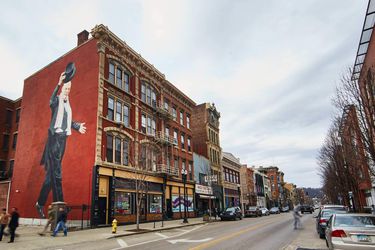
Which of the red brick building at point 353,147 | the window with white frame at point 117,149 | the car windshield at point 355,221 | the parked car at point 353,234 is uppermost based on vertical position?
the window with white frame at point 117,149

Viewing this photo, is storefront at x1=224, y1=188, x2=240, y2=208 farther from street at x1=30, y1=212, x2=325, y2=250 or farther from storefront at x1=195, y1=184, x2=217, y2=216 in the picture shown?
street at x1=30, y1=212, x2=325, y2=250

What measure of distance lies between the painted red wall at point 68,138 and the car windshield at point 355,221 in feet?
57.8

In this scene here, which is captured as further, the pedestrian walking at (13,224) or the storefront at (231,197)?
the storefront at (231,197)

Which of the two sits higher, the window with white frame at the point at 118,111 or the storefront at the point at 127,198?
the window with white frame at the point at 118,111

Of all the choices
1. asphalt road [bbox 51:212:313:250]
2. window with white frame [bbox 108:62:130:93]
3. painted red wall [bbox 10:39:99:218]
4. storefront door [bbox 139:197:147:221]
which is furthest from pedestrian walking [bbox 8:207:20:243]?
window with white frame [bbox 108:62:130:93]

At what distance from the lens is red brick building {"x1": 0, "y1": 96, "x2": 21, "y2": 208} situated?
34.7 metres

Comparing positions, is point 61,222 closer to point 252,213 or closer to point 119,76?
point 119,76

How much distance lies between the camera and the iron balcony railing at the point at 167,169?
30.1 m

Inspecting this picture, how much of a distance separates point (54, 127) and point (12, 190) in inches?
347

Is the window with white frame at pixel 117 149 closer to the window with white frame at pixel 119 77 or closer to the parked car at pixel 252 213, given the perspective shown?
the window with white frame at pixel 119 77

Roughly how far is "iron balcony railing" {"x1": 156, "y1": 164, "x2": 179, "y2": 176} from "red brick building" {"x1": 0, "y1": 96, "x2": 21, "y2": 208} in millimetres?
17695

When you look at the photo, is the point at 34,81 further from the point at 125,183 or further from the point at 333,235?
the point at 333,235

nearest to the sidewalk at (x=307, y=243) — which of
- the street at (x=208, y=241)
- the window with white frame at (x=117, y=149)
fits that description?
the street at (x=208, y=241)

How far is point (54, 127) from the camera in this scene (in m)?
26.8
